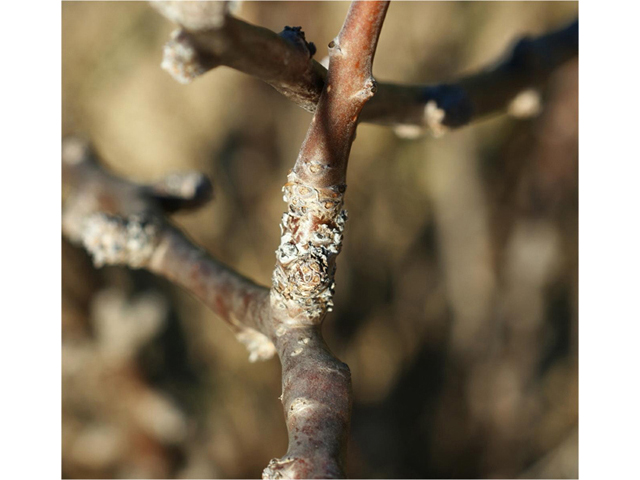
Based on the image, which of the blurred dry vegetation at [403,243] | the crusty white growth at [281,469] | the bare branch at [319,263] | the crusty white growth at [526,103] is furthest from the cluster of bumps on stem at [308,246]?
the blurred dry vegetation at [403,243]

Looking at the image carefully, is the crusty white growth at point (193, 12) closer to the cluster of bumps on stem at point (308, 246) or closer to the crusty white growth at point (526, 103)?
the cluster of bumps on stem at point (308, 246)

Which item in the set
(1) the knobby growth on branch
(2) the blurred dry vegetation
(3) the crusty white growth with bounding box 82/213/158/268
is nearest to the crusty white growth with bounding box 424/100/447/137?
(1) the knobby growth on branch

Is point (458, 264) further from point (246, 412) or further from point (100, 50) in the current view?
point (100, 50)

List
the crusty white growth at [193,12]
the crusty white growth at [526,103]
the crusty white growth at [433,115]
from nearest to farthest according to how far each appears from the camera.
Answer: the crusty white growth at [193,12], the crusty white growth at [433,115], the crusty white growth at [526,103]

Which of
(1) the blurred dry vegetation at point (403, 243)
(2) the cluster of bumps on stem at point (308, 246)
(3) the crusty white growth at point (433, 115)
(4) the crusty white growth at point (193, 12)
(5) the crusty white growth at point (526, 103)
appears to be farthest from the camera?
(1) the blurred dry vegetation at point (403, 243)

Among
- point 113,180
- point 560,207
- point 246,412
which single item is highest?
point 560,207

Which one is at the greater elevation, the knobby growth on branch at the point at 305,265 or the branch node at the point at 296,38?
the branch node at the point at 296,38

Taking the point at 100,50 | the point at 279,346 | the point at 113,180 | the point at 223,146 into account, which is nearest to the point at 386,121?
the point at 279,346
